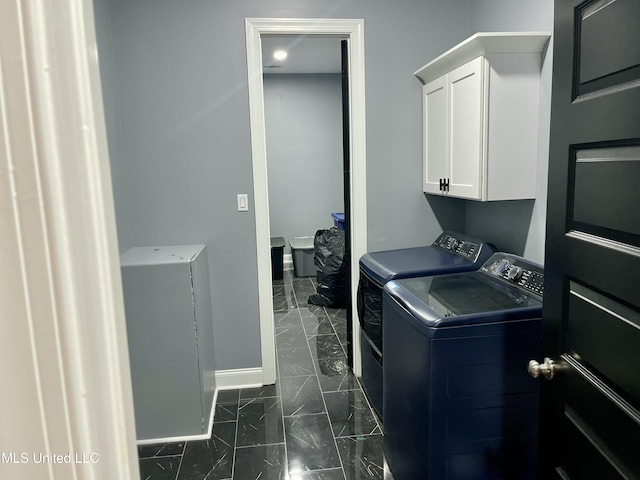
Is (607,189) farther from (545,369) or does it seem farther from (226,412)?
(226,412)

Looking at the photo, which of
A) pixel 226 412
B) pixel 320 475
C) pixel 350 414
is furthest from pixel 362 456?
pixel 226 412

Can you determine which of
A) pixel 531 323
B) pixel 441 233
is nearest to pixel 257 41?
pixel 441 233

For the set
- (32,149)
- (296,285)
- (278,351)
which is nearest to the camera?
(32,149)

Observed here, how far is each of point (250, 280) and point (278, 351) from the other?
0.90 m

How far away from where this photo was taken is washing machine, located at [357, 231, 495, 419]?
2.40 meters

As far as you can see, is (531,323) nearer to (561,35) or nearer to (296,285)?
(561,35)

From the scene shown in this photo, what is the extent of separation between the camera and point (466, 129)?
2330mm

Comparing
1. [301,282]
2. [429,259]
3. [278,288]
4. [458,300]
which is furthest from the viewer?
[301,282]

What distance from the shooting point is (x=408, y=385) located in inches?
73.6

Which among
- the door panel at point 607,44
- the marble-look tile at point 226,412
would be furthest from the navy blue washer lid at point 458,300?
the marble-look tile at point 226,412

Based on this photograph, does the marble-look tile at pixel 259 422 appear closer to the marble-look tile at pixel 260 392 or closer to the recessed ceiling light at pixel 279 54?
the marble-look tile at pixel 260 392

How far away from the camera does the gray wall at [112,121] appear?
2408 mm

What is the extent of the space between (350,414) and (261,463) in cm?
63

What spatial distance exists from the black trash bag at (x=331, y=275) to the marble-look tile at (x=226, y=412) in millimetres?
1873
